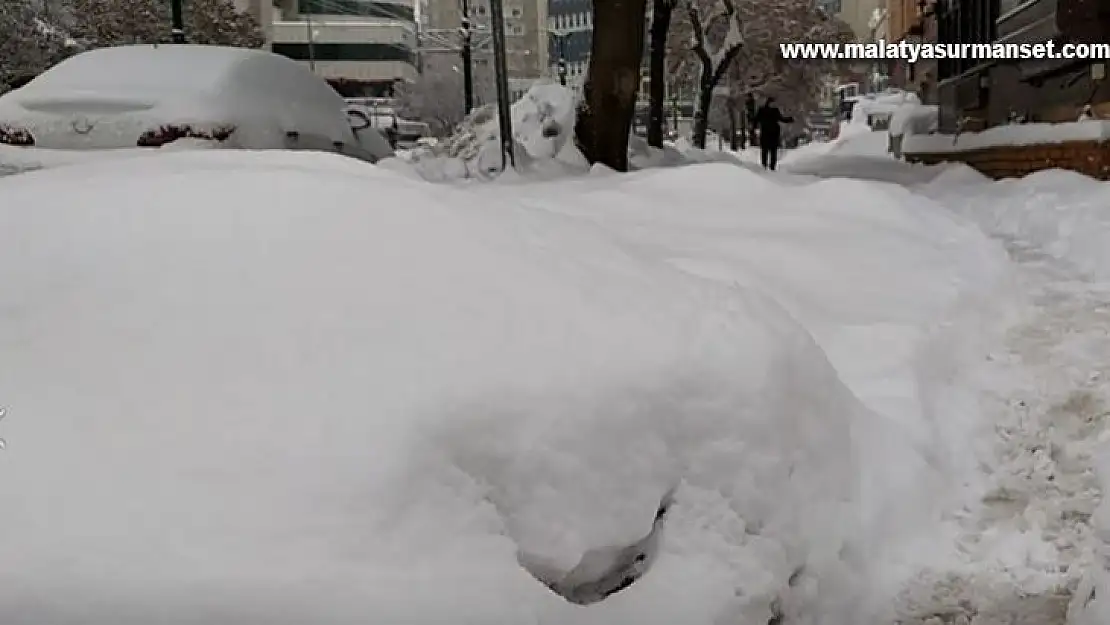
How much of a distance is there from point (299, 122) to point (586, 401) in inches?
252

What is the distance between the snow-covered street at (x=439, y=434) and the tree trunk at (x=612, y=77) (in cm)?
698

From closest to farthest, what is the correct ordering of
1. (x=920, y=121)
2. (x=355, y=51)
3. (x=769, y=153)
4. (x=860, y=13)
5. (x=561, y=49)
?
(x=769, y=153), (x=920, y=121), (x=561, y=49), (x=355, y=51), (x=860, y=13)

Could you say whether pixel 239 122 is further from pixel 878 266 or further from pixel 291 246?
pixel 291 246

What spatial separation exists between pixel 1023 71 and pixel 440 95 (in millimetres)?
29626

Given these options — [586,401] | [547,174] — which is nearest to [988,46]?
[547,174]

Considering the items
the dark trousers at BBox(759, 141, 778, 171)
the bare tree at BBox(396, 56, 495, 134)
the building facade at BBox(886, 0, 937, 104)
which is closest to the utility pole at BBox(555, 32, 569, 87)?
the bare tree at BBox(396, 56, 495, 134)

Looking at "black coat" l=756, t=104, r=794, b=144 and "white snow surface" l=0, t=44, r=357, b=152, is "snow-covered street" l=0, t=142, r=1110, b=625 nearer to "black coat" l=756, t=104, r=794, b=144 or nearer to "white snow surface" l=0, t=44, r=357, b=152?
"white snow surface" l=0, t=44, r=357, b=152

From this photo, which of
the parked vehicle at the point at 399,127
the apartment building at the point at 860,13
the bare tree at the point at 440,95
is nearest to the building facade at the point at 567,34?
the bare tree at the point at 440,95

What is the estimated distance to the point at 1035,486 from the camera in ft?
10.4

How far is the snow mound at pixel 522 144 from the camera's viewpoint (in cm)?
959

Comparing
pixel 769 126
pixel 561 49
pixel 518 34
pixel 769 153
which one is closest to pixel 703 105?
pixel 769 153

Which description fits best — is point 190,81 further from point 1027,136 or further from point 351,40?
point 351,40

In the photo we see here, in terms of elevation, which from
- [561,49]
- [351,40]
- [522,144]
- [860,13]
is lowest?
[522,144]

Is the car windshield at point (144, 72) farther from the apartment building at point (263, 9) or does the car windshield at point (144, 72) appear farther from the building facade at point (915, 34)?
the apartment building at point (263, 9)
